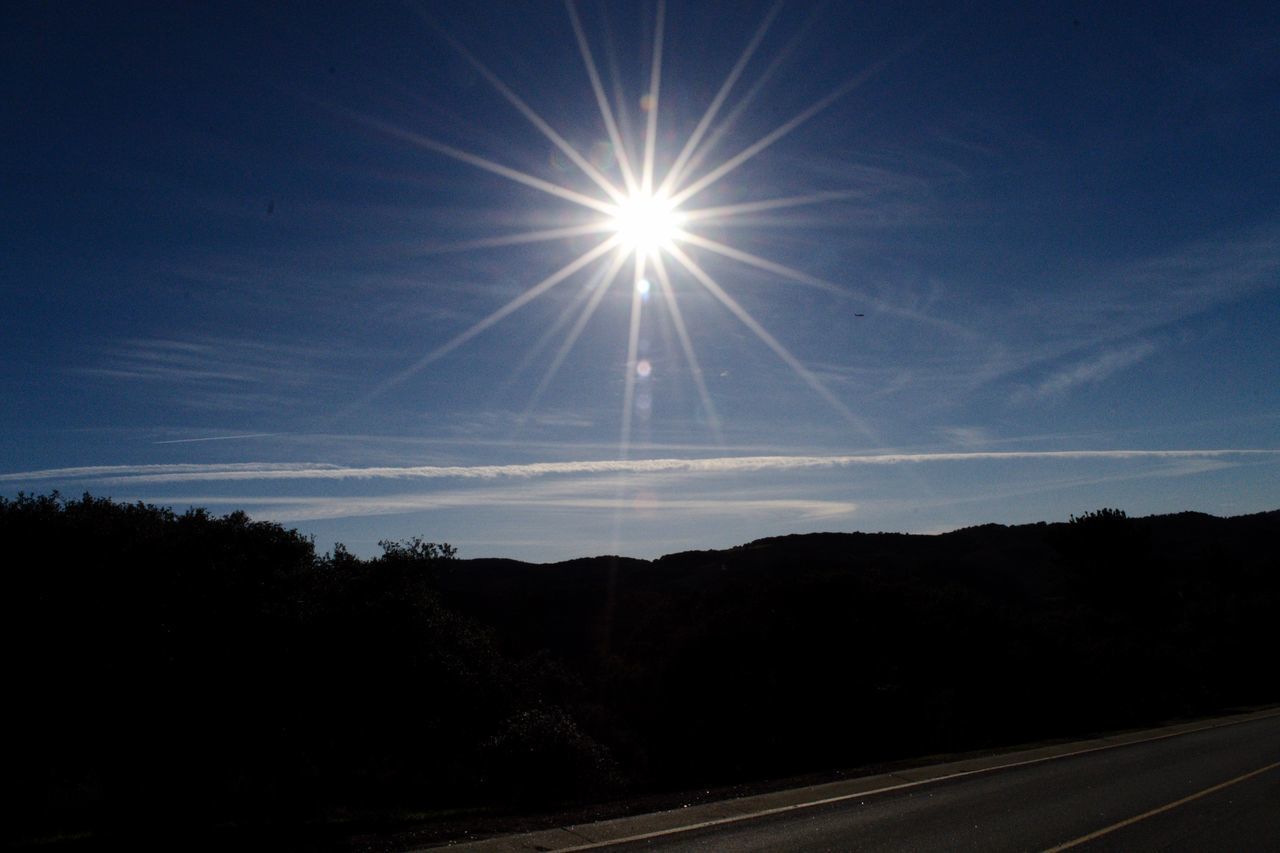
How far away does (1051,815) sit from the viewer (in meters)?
12.5

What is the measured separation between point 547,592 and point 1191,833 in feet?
194

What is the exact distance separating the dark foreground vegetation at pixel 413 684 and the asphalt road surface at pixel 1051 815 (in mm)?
4351

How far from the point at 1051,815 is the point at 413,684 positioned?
11634 mm

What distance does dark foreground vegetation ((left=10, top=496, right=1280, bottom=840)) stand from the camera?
545 inches

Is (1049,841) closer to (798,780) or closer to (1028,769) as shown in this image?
(798,780)

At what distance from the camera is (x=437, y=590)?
66.3ft

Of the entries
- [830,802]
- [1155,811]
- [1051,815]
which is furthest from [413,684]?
[1155,811]

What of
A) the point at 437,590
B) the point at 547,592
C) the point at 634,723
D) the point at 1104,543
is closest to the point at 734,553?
the point at 547,592

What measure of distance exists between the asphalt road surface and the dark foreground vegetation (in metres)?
4.35

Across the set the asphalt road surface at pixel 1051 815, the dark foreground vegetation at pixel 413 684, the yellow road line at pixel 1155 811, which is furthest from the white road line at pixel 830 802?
the dark foreground vegetation at pixel 413 684

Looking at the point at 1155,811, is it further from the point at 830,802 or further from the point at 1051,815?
the point at 830,802

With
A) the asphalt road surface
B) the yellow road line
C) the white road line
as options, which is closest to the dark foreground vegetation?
the white road line

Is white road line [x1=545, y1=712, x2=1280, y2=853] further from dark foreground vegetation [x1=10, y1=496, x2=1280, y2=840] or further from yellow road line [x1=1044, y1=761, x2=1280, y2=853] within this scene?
dark foreground vegetation [x1=10, y1=496, x2=1280, y2=840]

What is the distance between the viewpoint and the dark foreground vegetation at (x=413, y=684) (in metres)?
13.9
